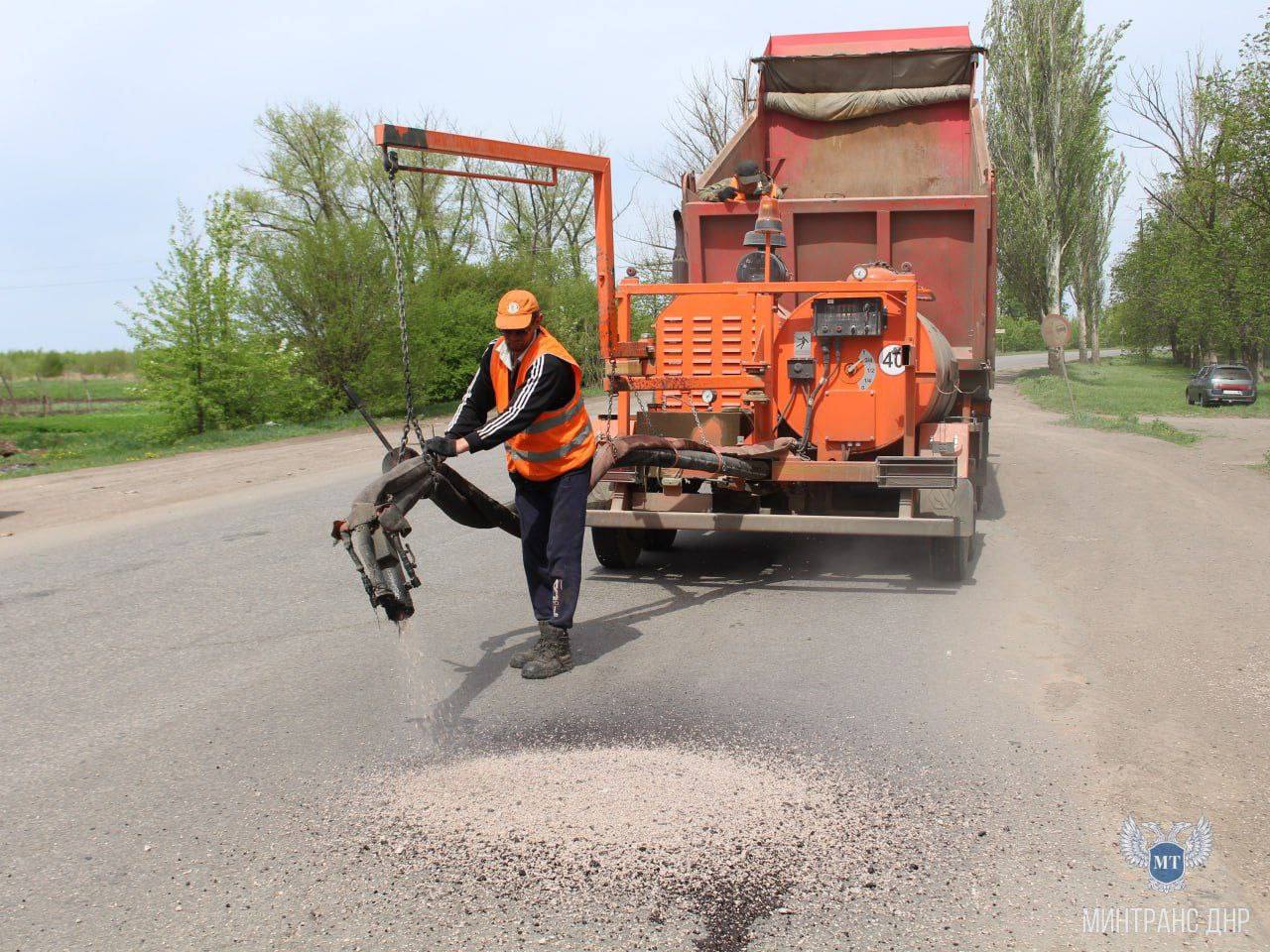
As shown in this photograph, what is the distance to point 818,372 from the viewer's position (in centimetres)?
721

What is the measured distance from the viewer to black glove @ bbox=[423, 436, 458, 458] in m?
4.90

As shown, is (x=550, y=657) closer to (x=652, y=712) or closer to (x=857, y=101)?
(x=652, y=712)

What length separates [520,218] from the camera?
4500 cm

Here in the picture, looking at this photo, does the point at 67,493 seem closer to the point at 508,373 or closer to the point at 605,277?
the point at 605,277

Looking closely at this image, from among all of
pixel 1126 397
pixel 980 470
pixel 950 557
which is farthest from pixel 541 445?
pixel 1126 397

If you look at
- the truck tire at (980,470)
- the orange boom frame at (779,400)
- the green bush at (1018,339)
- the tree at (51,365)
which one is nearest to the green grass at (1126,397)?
the truck tire at (980,470)

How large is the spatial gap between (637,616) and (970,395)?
161 inches

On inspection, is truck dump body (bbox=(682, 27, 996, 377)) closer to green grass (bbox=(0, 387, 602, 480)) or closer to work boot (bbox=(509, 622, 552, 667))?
work boot (bbox=(509, 622, 552, 667))

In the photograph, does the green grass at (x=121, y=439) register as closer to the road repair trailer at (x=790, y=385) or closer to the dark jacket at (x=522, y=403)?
the road repair trailer at (x=790, y=385)

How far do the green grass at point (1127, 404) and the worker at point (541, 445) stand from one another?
15104 millimetres

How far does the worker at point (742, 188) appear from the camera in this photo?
29.9ft

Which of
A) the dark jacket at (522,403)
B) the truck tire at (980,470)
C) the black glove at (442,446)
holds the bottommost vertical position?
the truck tire at (980,470)

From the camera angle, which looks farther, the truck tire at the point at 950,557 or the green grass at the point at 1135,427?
the green grass at the point at 1135,427

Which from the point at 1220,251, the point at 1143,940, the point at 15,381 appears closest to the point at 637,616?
the point at 1143,940
